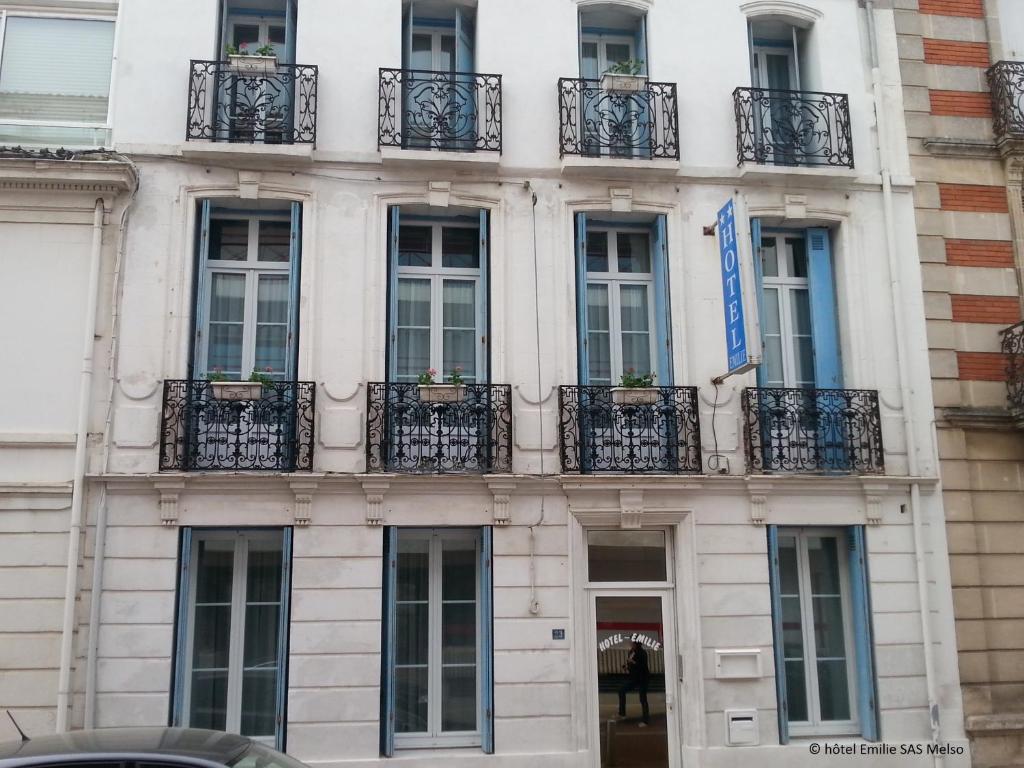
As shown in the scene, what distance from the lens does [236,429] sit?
9.62 meters

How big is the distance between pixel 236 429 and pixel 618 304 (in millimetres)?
4541

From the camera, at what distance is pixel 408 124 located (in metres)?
10.6

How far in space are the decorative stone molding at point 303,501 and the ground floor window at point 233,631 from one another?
8.8 inches

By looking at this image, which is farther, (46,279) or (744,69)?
(744,69)

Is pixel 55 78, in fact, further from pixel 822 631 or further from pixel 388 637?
Result: pixel 822 631

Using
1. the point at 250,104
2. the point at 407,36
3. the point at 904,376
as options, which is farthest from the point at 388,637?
the point at 407,36

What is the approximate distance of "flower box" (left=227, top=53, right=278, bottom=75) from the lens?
1038 centimetres

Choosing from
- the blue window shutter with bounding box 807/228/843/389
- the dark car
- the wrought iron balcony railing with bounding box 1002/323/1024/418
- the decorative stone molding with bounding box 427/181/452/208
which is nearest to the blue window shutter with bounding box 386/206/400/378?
the decorative stone molding with bounding box 427/181/452/208

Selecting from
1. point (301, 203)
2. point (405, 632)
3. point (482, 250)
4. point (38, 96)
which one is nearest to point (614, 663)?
point (405, 632)

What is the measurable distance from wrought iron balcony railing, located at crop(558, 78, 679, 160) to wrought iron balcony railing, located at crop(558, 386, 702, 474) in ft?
9.26

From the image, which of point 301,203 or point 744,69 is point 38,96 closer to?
point 301,203

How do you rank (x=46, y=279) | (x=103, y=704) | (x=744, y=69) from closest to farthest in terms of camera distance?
(x=103, y=704) → (x=46, y=279) → (x=744, y=69)

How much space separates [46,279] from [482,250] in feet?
15.4

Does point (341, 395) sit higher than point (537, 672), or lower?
higher
